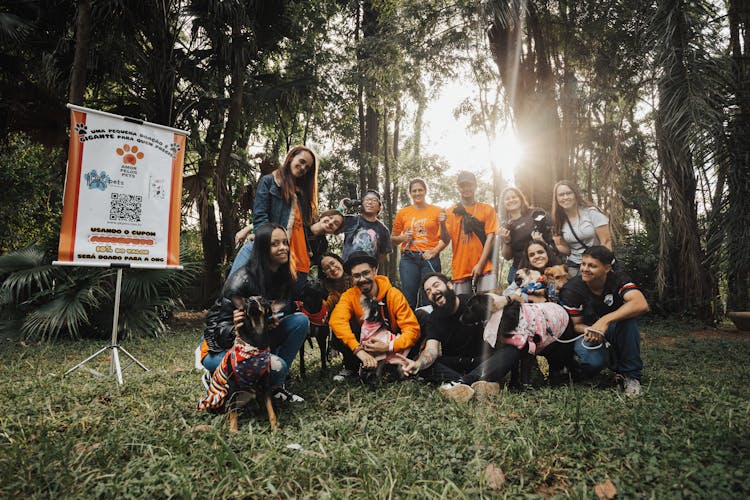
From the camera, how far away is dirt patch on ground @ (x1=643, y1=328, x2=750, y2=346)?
6.68m

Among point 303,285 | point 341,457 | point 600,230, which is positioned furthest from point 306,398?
point 600,230

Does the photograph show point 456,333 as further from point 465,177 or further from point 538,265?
point 465,177

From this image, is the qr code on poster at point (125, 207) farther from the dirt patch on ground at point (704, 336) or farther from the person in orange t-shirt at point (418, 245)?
the dirt patch on ground at point (704, 336)

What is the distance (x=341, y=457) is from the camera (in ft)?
6.86

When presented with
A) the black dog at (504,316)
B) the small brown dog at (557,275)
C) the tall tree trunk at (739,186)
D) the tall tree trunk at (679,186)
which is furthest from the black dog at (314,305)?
the tall tree trunk at (739,186)

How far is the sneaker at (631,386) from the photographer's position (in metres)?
3.16

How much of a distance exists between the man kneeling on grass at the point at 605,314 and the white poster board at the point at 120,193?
3705 mm

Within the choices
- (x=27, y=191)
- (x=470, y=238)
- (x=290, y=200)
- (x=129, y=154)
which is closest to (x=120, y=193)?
(x=129, y=154)

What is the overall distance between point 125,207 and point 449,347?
315 centimetres

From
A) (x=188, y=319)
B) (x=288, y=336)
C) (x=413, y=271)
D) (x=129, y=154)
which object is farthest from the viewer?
(x=188, y=319)

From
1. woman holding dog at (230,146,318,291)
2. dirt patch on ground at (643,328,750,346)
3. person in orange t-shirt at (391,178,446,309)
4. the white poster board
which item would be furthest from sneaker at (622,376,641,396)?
the white poster board

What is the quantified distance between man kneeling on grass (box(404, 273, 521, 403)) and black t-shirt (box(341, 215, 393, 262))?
873 millimetres

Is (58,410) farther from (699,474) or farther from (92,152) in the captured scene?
(699,474)

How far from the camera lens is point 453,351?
354 centimetres
